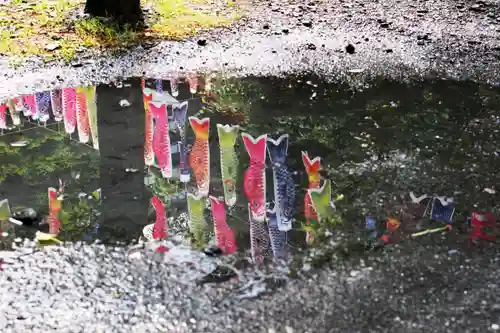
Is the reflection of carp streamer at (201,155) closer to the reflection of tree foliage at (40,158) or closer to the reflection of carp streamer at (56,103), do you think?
the reflection of tree foliage at (40,158)

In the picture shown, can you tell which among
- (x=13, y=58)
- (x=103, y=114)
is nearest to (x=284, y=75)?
(x=103, y=114)

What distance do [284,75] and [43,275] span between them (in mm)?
2430

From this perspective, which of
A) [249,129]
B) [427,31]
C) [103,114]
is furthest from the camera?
[427,31]

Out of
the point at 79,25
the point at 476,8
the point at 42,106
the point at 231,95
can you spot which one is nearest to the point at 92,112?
the point at 42,106

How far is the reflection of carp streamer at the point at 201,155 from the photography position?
315 centimetres

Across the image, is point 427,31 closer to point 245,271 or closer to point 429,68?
point 429,68

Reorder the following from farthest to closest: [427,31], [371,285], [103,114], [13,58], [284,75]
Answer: [427,31] < [13,58] < [284,75] < [103,114] < [371,285]

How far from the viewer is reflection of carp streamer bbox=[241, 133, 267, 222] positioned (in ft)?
9.66

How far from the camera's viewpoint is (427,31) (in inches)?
208

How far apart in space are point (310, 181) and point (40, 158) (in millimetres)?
1333

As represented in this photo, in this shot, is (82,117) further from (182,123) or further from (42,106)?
(182,123)

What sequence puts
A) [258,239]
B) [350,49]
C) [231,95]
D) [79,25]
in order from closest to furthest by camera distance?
1. [258,239]
2. [231,95]
3. [350,49]
4. [79,25]

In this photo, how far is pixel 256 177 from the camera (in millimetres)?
3170

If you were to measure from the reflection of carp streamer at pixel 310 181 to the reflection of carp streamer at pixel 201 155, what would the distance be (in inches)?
18.1
